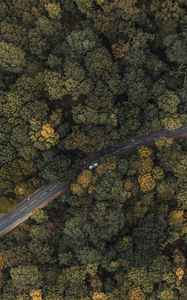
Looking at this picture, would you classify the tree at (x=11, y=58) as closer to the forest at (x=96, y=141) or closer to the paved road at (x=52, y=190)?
the forest at (x=96, y=141)

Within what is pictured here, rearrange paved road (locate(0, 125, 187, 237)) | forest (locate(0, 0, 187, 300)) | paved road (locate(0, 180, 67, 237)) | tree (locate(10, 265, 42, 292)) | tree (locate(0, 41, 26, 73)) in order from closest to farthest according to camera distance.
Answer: tree (locate(0, 41, 26, 73)) → forest (locate(0, 0, 187, 300)) → tree (locate(10, 265, 42, 292)) → paved road (locate(0, 125, 187, 237)) → paved road (locate(0, 180, 67, 237))

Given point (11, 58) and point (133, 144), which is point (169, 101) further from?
point (11, 58)

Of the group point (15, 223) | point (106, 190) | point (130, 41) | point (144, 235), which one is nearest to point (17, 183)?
point (15, 223)

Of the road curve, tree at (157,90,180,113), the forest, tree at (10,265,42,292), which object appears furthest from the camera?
the road curve

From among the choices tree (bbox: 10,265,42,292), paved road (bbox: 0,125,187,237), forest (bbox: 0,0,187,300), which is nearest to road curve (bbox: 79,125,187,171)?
paved road (bbox: 0,125,187,237)

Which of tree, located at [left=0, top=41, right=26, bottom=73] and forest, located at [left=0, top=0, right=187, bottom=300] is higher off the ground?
tree, located at [left=0, top=41, right=26, bottom=73]

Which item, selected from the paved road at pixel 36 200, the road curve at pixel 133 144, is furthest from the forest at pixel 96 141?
the paved road at pixel 36 200

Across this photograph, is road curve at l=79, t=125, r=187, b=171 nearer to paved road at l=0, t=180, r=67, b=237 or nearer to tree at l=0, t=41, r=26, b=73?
paved road at l=0, t=180, r=67, b=237

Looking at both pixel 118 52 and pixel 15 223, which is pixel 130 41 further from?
pixel 15 223
